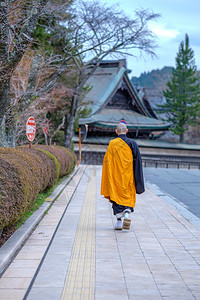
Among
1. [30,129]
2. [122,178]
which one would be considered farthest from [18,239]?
[30,129]

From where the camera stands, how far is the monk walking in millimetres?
6691

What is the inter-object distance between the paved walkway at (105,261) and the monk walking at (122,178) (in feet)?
1.36

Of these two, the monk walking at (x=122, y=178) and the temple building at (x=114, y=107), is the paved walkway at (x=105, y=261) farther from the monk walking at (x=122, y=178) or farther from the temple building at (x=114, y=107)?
the temple building at (x=114, y=107)

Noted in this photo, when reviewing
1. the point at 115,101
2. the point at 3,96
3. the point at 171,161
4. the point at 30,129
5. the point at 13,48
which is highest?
the point at 115,101

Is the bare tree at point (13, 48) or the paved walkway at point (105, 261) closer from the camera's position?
the paved walkway at point (105, 261)

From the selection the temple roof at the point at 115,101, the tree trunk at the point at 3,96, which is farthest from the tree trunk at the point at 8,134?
the temple roof at the point at 115,101

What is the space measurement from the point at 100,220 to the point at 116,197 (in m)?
1.20

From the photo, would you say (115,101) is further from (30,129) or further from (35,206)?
(35,206)

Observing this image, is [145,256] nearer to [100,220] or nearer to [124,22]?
[100,220]

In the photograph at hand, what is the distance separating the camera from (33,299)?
359cm

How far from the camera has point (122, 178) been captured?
6.69m

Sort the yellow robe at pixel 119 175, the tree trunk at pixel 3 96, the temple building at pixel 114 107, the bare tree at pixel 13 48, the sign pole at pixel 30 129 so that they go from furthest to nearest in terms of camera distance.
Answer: the temple building at pixel 114 107 < the sign pole at pixel 30 129 < the tree trunk at pixel 3 96 < the bare tree at pixel 13 48 < the yellow robe at pixel 119 175

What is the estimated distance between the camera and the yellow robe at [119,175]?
21.9 feet

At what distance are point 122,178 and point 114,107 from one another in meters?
26.7
